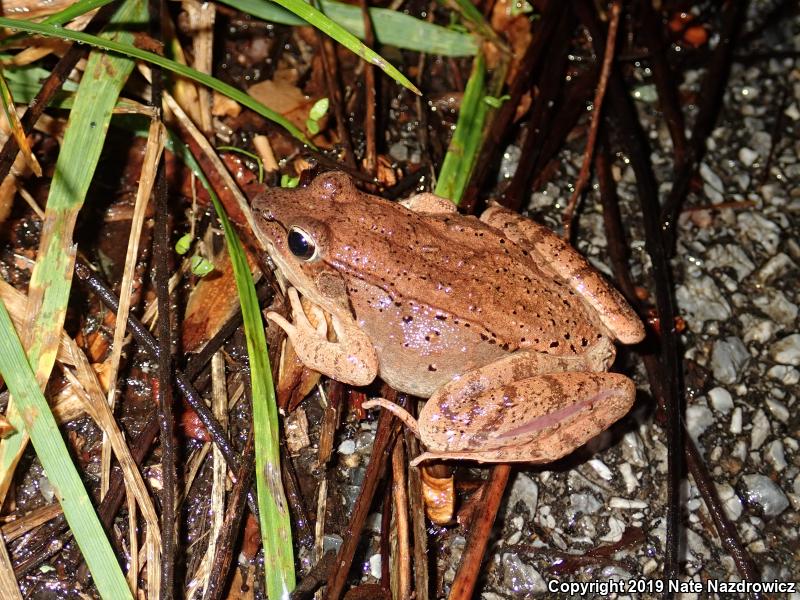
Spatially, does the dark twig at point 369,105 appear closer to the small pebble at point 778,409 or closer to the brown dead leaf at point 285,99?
the brown dead leaf at point 285,99

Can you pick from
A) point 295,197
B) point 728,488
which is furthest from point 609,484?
point 295,197

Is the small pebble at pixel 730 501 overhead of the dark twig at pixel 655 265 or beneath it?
beneath

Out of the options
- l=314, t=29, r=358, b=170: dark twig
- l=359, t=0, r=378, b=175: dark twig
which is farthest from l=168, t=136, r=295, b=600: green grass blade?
l=359, t=0, r=378, b=175: dark twig

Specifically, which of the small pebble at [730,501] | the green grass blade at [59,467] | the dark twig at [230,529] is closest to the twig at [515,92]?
the dark twig at [230,529]

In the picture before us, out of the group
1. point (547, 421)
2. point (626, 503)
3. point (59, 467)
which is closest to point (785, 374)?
point (626, 503)

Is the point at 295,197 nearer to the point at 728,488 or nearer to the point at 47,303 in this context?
the point at 47,303
